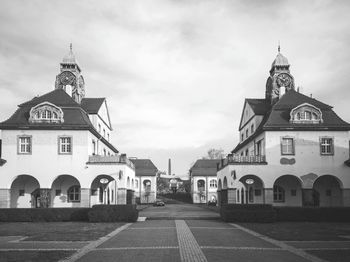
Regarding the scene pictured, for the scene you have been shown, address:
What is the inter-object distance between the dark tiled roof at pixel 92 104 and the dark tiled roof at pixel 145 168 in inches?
1421

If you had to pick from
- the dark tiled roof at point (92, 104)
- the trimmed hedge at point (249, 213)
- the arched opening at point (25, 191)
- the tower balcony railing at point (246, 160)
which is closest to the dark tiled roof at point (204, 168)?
the dark tiled roof at point (92, 104)

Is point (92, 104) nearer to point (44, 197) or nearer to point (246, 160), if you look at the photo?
point (44, 197)

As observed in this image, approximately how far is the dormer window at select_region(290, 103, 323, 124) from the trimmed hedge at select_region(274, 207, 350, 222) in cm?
911

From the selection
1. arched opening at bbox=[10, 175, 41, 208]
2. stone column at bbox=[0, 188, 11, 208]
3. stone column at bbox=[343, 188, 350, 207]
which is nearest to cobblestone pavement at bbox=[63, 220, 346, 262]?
stone column at bbox=[343, 188, 350, 207]

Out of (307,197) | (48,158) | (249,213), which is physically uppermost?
(48,158)

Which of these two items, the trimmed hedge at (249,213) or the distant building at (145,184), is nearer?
the trimmed hedge at (249,213)

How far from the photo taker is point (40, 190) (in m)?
35.3

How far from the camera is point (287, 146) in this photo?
118 ft

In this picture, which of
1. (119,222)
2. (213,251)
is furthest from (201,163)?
(213,251)

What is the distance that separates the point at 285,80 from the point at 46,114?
80.3 ft

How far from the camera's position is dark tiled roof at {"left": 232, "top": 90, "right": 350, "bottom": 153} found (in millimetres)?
35781

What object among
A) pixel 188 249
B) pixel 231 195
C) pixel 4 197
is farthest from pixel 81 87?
pixel 188 249

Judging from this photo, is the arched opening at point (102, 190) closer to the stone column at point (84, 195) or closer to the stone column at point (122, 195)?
the stone column at point (122, 195)

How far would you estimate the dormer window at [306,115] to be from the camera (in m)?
36.3
